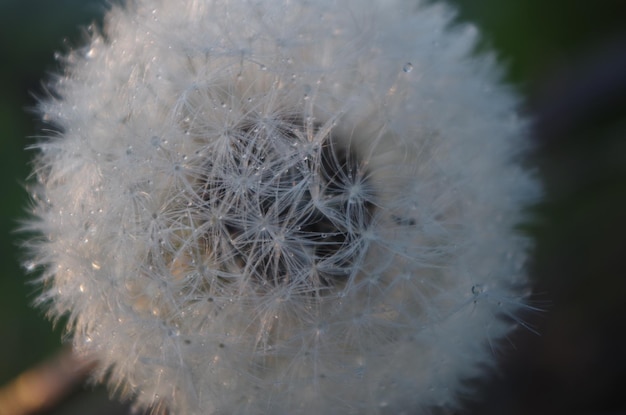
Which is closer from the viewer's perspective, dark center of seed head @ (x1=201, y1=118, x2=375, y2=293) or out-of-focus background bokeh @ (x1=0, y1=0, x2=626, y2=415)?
dark center of seed head @ (x1=201, y1=118, x2=375, y2=293)

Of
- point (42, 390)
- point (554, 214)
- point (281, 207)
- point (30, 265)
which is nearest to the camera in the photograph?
point (281, 207)

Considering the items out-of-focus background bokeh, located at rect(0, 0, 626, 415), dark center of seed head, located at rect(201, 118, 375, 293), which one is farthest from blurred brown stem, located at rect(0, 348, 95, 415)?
dark center of seed head, located at rect(201, 118, 375, 293)

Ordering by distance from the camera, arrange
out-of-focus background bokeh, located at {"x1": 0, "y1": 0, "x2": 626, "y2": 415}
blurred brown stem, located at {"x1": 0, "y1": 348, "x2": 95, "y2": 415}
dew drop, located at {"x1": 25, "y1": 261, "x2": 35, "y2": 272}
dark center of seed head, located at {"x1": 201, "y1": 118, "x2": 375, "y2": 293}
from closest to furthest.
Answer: dark center of seed head, located at {"x1": 201, "y1": 118, "x2": 375, "y2": 293}, dew drop, located at {"x1": 25, "y1": 261, "x2": 35, "y2": 272}, blurred brown stem, located at {"x1": 0, "y1": 348, "x2": 95, "y2": 415}, out-of-focus background bokeh, located at {"x1": 0, "y1": 0, "x2": 626, "y2": 415}

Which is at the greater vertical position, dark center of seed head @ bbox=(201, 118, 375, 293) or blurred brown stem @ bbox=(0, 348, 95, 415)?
dark center of seed head @ bbox=(201, 118, 375, 293)

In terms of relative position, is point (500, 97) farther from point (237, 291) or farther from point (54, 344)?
point (54, 344)

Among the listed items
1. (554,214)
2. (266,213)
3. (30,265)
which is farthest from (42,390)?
(554,214)

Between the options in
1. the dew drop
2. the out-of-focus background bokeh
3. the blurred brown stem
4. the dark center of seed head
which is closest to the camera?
the dark center of seed head

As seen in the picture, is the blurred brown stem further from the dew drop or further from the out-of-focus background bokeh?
the dew drop

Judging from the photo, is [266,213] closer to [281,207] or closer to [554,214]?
[281,207]
